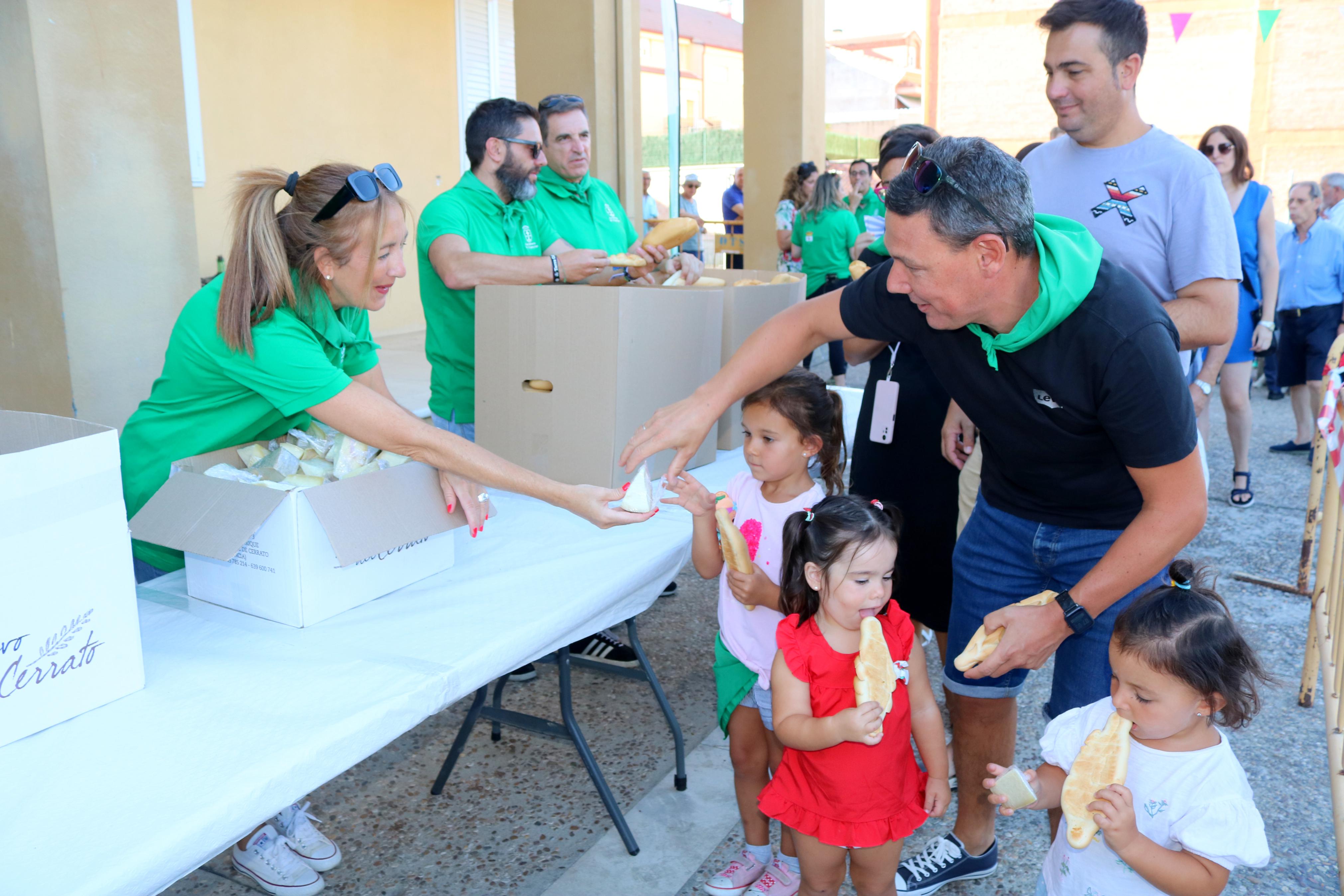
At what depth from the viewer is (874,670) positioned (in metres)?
1.58

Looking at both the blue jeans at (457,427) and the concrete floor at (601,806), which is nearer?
the concrete floor at (601,806)

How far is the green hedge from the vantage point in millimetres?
23031

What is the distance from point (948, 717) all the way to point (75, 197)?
126 inches

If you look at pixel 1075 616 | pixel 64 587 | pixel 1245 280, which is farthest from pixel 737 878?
pixel 1245 280

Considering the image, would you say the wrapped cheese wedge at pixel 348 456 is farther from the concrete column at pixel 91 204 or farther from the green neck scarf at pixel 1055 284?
the concrete column at pixel 91 204

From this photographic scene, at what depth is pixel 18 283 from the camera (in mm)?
2941

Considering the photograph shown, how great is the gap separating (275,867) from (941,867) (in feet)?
4.96

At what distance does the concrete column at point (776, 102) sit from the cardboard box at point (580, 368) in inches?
303

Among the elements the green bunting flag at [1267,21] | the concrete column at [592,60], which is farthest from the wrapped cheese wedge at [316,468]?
the green bunting flag at [1267,21]

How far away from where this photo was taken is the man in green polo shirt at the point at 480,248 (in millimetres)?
2746

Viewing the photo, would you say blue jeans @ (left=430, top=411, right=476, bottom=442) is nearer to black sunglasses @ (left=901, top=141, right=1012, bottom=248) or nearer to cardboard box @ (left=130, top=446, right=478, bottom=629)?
cardboard box @ (left=130, top=446, right=478, bottom=629)

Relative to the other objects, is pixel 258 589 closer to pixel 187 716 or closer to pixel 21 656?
pixel 187 716

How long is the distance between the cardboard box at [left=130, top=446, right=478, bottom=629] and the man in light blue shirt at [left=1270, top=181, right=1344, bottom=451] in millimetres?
6142

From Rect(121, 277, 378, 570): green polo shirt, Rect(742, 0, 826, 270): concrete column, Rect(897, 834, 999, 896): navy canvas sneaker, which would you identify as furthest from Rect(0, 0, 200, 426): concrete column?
Rect(742, 0, 826, 270): concrete column
